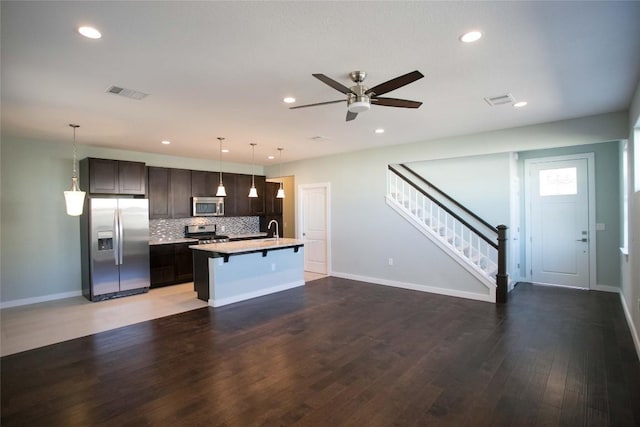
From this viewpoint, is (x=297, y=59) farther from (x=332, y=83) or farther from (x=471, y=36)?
(x=471, y=36)

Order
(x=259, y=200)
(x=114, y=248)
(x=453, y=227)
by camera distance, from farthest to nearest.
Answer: (x=259, y=200) < (x=453, y=227) < (x=114, y=248)

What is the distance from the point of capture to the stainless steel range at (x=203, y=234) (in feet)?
24.1

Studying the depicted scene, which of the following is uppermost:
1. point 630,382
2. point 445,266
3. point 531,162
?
point 531,162

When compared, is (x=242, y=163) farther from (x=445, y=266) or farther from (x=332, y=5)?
(x=332, y=5)

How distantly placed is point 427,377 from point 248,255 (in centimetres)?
357

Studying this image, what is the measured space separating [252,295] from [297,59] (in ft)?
13.5

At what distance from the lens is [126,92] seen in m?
3.35

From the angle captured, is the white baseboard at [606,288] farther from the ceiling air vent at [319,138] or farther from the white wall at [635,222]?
the ceiling air vent at [319,138]

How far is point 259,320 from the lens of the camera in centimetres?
449

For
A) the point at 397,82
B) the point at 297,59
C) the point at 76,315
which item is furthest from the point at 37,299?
the point at 397,82

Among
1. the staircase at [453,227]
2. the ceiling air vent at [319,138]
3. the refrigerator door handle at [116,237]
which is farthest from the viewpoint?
the refrigerator door handle at [116,237]

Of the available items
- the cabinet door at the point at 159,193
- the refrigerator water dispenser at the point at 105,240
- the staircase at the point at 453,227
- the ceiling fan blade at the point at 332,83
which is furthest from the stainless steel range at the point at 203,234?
Result: the ceiling fan blade at the point at 332,83

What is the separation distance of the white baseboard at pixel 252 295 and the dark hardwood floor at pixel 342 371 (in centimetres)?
39

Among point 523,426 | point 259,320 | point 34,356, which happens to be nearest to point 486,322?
point 523,426
